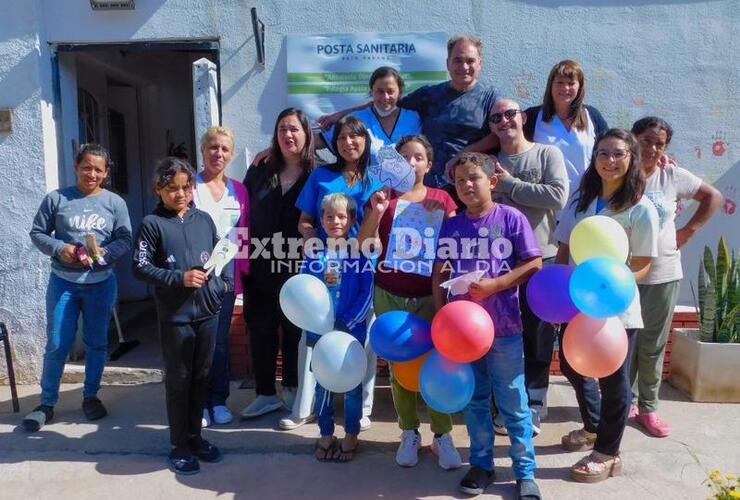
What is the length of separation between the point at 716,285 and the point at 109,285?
400cm

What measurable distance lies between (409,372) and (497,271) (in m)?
0.68

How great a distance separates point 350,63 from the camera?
14.3 feet

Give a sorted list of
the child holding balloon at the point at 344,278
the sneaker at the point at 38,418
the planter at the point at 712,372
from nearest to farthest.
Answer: the child holding balloon at the point at 344,278 < the sneaker at the point at 38,418 < the planter at the point at 712,372

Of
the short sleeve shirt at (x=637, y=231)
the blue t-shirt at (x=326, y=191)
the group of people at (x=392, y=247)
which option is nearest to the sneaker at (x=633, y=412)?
the group of people at (x=392, y=247)

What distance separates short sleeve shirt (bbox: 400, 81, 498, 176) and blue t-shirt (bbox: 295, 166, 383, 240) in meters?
0.51

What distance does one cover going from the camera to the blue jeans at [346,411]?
326 cm

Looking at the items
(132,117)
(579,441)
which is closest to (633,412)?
(579,441)

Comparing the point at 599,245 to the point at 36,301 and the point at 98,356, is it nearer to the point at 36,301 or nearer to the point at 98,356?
the point at 98,356

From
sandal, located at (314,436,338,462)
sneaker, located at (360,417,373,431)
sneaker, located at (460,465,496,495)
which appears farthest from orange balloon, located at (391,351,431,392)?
sneaker, located at (360,417,373,431)

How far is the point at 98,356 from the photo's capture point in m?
3.88

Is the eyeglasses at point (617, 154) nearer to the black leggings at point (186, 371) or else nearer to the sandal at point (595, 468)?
the sandal at point (595, 468)

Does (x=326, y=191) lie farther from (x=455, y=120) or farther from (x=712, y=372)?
(x=712, y=372)

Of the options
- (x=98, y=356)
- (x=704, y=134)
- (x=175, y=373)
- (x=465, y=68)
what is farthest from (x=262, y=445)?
(x=704, y=134)

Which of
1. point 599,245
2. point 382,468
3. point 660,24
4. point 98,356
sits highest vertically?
point 660,24
